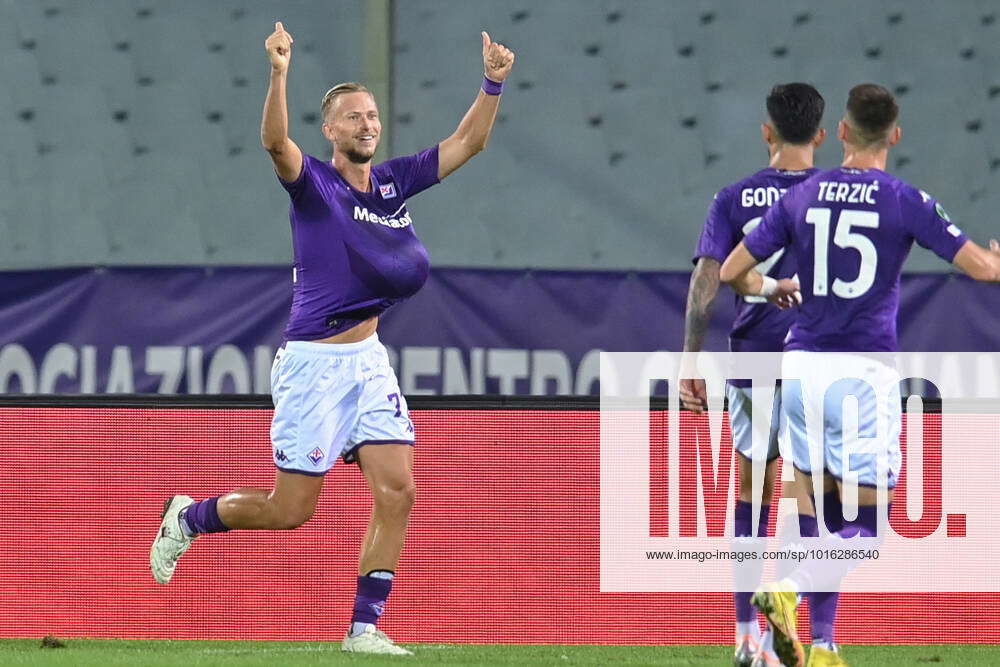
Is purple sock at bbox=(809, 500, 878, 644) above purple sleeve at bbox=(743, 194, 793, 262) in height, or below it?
below

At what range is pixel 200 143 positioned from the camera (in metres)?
10.3

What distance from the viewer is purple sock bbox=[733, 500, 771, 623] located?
20.2ft

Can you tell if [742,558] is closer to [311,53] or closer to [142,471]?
[142,471]

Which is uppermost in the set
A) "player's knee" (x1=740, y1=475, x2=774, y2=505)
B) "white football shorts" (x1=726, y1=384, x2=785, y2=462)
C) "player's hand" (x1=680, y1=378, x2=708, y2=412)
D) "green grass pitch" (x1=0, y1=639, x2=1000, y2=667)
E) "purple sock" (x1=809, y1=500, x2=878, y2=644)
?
"player's hand" (x1=680, y1=378, x2=708, y2=412)

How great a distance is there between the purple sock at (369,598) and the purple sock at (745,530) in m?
1.28

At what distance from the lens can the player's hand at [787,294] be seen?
5.56 m

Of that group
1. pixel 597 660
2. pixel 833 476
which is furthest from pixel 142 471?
pixel 833 476

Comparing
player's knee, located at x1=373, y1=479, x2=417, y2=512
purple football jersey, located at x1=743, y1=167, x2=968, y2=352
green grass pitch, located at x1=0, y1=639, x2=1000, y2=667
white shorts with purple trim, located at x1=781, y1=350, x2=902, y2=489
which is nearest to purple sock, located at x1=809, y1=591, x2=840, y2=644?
white shorts with purple trim, located at x1=781, y1=350, x2=902, y2=489

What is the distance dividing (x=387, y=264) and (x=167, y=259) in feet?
13.6

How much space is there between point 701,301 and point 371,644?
67.8 inches

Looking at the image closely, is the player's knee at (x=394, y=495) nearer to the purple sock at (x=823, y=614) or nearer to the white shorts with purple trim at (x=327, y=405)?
the white shorts with purple trim at (x=327, y=405)

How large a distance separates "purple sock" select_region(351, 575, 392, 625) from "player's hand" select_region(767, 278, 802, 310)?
5.98 feet

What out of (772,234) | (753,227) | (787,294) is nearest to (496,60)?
(753,227)

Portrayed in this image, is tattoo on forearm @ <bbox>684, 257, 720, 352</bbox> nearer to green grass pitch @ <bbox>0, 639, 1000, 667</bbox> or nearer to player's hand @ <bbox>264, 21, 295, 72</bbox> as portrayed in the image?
green grass pitch @ <bbox>0, 639, 1000, 667</bbox>
